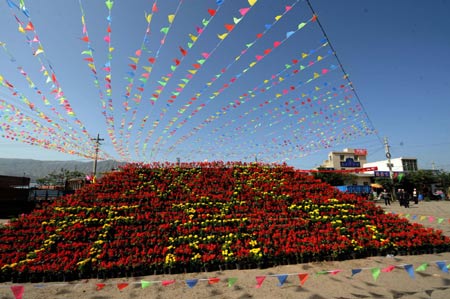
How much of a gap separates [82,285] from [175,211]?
3305mm

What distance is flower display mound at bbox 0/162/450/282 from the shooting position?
5.92m

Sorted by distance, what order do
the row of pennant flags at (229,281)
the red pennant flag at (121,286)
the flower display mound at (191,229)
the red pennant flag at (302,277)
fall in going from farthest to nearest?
the flower display mound at (191,229) < the red pennant flag at (302,277) < the red pennant flag at (121,286) < the row of pennant flags at (229,281)

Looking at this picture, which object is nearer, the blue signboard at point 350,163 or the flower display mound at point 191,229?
the flower display mound at point 191,229

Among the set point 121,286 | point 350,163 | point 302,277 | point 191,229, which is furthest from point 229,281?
point 350,163

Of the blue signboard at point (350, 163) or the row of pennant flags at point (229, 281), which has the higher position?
the blue signboard at point (350, 163)

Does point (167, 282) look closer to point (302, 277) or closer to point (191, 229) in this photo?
point (191, 229)

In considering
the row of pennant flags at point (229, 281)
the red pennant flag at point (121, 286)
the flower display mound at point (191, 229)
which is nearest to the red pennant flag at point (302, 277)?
the row of pennant flags at point (229, 281)

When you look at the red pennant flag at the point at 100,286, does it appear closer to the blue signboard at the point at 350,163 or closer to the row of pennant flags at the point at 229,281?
the row of pennant flags at the point at 229,281

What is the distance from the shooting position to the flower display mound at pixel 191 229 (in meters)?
5.92

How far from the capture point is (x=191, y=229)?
23.7ft

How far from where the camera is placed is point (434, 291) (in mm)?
4594

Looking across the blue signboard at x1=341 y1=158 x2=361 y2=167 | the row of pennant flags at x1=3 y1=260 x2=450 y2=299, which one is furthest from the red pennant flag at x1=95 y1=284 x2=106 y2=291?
the blue signboard at x1=341 y1=158 x2=361 y2=167

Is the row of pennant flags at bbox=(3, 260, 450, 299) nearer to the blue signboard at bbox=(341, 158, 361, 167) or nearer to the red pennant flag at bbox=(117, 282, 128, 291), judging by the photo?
the red pennant flag at bbox=(117, 282, 128, 291)

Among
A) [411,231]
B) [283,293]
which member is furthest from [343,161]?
[283,293]
